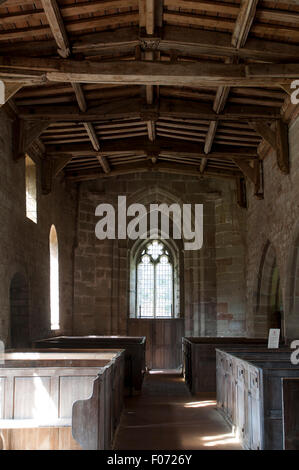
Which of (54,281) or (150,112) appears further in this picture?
(54,281)

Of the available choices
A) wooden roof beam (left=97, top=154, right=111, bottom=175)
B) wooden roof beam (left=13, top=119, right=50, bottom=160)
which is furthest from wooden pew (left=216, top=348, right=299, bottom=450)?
wooden roof beam (left=97, top=154, right=111, bottom=175)

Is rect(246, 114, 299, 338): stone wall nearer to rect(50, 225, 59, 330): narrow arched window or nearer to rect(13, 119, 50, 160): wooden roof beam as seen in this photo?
rect(13, 119, 50, 160): wooden roof beam

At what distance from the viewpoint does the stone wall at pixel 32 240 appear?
7988 millimetres

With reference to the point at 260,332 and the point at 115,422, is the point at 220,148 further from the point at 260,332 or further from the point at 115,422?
the point at 115,422

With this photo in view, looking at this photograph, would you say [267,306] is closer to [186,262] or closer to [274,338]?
[186,262]

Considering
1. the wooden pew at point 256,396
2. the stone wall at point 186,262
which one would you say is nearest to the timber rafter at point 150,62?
the wooden pew at point 256,396

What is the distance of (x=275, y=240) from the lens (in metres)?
9.73

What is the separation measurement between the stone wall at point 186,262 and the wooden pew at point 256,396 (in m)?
6.75

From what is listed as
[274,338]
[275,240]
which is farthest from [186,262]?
[274,338]

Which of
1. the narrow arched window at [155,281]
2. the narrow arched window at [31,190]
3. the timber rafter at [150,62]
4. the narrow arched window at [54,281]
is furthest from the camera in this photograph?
the narrow arched window at [155,281]

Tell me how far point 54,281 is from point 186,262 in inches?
136

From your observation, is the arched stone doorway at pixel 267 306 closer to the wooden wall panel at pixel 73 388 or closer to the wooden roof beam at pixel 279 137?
the wooden roof beam at pixel 279 137

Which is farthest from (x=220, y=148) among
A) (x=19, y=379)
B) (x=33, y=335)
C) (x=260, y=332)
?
(x=19, y=379)

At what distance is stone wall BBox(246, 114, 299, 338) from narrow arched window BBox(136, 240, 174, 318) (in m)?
3.75
